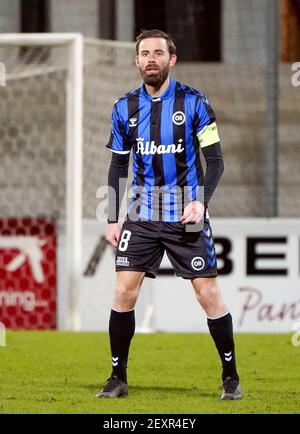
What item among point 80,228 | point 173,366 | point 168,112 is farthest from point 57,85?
point 168,112

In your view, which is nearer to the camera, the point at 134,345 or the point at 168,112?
the point at 168,112

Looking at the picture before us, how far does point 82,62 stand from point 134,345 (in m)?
2.78

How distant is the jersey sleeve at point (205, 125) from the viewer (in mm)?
5824

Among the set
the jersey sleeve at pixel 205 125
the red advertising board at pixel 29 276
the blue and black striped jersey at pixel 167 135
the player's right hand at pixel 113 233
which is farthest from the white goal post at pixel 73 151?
the jersey sleeve at pixel 205 125

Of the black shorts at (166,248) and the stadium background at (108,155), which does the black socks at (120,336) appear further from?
the stadium background at (108,155)

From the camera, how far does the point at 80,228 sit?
32.6ft

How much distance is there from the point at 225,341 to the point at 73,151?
441cm

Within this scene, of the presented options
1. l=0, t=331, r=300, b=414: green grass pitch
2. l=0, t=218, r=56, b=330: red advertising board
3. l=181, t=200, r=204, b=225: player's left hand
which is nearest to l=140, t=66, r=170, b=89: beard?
l=181, t=200, r=204, b=225: player's left hand

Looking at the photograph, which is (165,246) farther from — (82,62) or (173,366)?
(82,62)

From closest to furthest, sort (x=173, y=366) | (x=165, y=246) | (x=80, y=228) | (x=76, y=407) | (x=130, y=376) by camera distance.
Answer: (x=76, y=407)
(x=165, y=246)
(x=130, y=376)
(x=173, y=366)
(x=80, y=228)

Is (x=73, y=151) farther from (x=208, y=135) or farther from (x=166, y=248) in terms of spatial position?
(x=208, y=135)

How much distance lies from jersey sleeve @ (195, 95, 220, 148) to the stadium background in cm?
412

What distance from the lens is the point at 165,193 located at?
5965 millimetres

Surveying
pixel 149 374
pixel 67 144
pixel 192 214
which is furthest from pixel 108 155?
pixel 192 214
